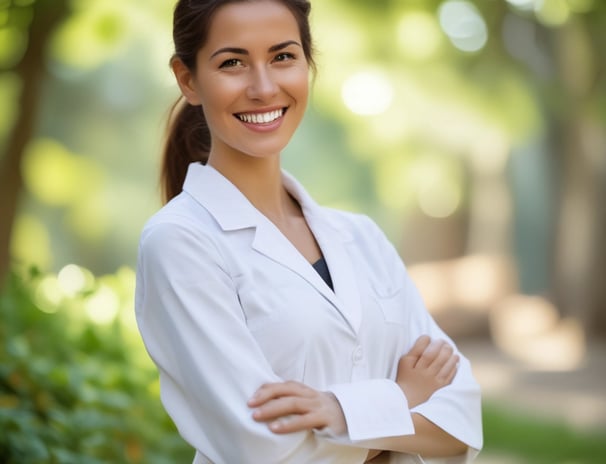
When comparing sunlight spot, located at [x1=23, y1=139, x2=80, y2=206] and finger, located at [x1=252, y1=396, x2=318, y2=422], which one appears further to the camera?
sunlight spot, located at [x1=23, y1=139, x2=80, y2=206]

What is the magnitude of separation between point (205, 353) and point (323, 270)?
1.23 ft

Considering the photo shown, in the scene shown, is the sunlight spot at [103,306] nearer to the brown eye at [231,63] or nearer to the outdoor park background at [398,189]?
the outdoor park background at [398,189]

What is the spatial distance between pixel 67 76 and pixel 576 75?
7.55 meters

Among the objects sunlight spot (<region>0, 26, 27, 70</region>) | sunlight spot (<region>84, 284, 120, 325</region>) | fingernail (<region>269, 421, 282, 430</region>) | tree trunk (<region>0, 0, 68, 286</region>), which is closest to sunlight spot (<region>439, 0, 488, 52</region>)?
tree trunk (<region>0, 0, 68, 286</region>)

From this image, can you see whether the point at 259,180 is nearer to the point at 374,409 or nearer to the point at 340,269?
the point at 340,269

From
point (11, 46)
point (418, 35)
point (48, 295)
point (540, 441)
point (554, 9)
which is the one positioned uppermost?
point (418, 35)

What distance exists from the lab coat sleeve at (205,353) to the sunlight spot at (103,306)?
234 centimetres

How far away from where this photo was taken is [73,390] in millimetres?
3436

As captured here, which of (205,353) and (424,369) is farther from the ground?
(424,369)

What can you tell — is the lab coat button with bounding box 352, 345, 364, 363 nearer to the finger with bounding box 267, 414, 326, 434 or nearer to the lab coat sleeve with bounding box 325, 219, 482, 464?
the lab coat sleeve with bounding box 325, 219, 482, 464

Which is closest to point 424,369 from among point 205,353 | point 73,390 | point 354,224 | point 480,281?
point 354,224

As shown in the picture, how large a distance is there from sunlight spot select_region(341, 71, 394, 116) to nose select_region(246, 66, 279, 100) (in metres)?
5.08

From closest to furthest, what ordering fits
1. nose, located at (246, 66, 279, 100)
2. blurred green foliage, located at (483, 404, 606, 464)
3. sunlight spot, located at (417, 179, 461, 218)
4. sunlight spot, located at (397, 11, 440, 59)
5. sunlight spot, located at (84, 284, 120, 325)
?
nose, located at (246, 66, 279, 100) → sunlight spot, located at (84, 284, 120, 325) → sunlight spot, located at (397, 11, 440, 59) → blurred green foliage, located at (483, 404, 606, 464) → sunlight spot, located at (417, 179, 461, 218)

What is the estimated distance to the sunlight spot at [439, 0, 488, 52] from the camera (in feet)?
19.5
